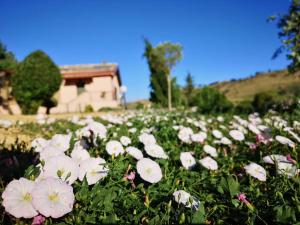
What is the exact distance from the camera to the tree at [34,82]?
16.1 metres

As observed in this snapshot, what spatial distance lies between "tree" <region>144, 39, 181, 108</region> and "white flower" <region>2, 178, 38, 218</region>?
941 inches

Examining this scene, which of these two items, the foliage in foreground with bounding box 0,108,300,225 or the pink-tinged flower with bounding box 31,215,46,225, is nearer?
the pink-tinged flower with bounding box 31,215,46,225

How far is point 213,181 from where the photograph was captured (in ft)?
7.79

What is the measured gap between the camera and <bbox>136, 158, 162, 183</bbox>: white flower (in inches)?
81.4

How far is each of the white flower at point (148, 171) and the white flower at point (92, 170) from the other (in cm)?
27

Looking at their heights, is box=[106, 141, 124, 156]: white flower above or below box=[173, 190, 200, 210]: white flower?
above

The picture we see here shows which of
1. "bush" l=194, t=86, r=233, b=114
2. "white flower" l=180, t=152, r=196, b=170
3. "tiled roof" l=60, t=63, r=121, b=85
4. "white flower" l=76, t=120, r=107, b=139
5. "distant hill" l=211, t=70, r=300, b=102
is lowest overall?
"white flower" l=180, t=152, r=196, b=170

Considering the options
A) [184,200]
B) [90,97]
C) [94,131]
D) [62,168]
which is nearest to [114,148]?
[94,131]

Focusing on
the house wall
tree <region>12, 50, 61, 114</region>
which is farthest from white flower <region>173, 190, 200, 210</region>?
the house wall

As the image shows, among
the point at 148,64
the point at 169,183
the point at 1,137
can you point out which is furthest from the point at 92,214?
the point at 148,64

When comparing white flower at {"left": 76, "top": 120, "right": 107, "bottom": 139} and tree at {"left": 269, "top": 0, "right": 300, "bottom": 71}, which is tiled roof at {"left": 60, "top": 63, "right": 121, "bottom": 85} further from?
white flower at {"left": 76, "top": 120, "right": 107, "bottom": 139}

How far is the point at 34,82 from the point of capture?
1598 centimetres

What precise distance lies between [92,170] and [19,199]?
0.50 meters

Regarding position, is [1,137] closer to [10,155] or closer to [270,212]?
[10,155]
